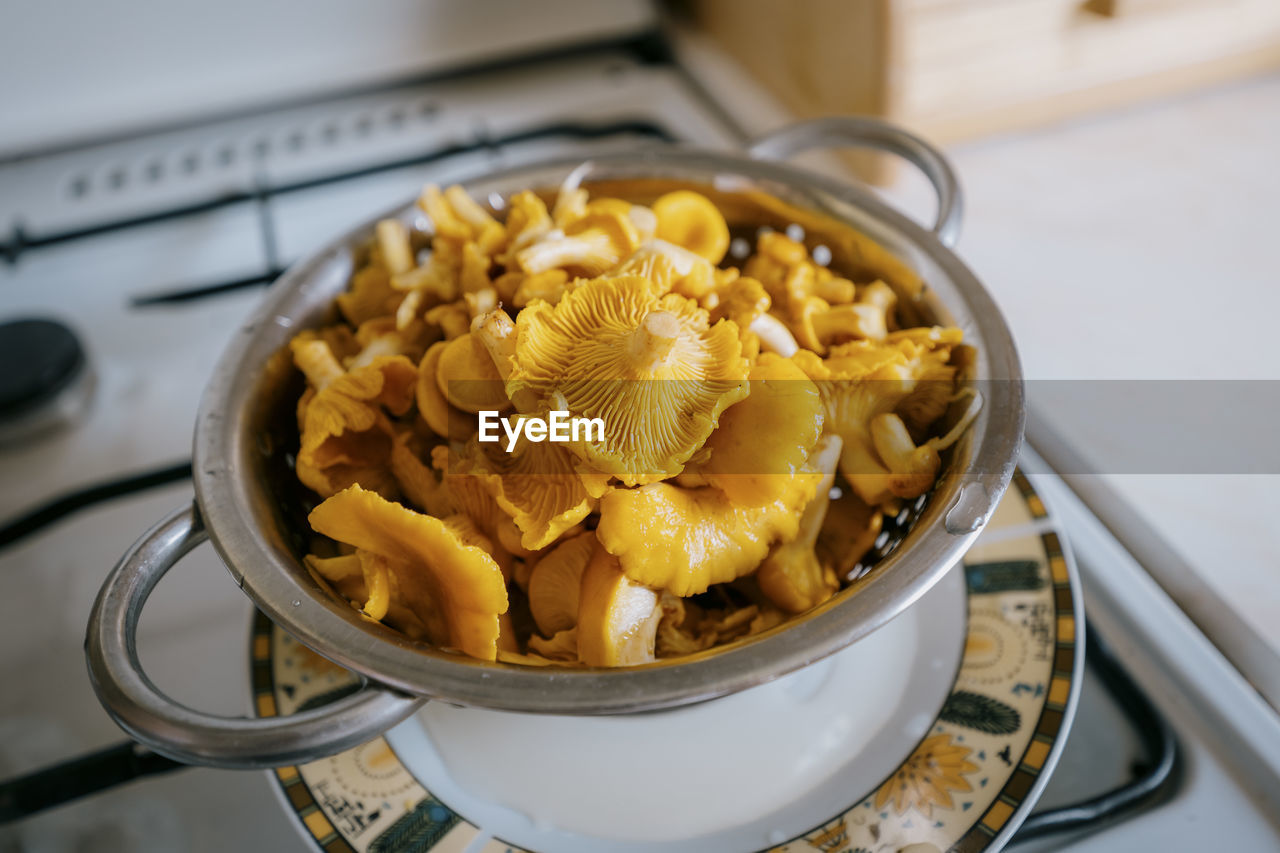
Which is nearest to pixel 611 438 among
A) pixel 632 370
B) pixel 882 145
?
pixel 632 370

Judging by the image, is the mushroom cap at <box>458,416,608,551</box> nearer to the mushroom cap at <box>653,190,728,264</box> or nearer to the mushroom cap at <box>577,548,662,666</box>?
the mushroom cap at <box>577,548,662,666</box>

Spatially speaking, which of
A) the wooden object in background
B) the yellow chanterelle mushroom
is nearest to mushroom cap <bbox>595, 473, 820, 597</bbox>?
the yellow chanterelle mushroom

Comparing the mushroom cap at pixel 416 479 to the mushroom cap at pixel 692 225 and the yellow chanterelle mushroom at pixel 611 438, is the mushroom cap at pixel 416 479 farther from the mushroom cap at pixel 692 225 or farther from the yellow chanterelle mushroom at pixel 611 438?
the mushroom cap at pixel 692 225

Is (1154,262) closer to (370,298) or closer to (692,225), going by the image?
(692,225)

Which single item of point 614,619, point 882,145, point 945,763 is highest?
point 882,145

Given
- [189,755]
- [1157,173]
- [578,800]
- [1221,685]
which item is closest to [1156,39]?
[1157,173]

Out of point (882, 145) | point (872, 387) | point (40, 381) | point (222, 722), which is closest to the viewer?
point (222, 722)

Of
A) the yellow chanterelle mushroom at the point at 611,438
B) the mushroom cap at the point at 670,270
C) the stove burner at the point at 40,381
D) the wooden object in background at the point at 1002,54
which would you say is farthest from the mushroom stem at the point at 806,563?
the stove burner at the point at 40,381
